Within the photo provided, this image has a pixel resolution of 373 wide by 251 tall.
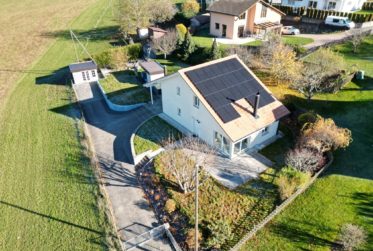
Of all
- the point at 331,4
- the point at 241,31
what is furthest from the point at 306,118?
the point at 331,4

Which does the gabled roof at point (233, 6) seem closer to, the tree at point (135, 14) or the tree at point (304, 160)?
the tree at point (135, 14)

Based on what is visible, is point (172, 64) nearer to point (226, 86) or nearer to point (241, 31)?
point (241, 31)


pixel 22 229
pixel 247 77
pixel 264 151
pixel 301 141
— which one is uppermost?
pixel 247 77

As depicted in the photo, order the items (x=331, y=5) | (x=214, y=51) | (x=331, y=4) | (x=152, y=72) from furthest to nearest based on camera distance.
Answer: (x=331, y=5) < (x=331, y=4) < (x=214, y=51) < (x=152, y=72)

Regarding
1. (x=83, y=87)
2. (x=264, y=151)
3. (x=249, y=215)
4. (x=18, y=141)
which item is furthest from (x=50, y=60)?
(x=249, y=215)

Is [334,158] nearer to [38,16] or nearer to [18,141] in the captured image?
[18,141]

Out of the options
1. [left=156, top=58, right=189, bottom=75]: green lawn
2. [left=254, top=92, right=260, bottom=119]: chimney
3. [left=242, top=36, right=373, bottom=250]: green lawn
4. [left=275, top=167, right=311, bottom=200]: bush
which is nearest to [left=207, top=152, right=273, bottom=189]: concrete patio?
[left=275, top=167, right=311, bottom=200]: bush

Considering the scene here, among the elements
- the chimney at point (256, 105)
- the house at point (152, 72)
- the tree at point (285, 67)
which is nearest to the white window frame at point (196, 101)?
the chimney at point (256, 105)
